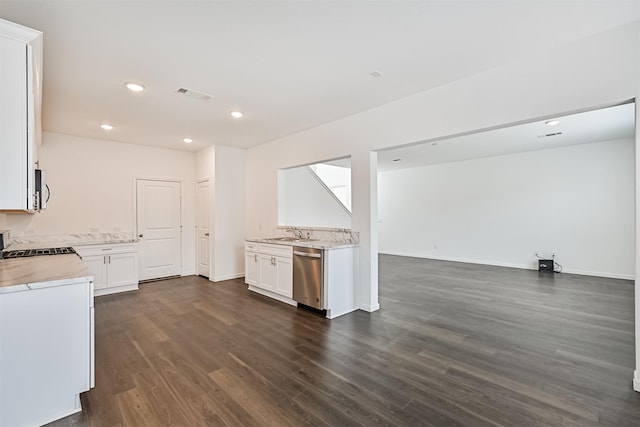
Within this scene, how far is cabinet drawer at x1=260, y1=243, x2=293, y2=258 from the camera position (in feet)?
14.1

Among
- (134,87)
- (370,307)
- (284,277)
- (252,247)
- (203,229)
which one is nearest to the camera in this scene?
(134,87)

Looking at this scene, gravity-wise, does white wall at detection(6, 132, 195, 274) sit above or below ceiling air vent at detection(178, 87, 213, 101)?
below

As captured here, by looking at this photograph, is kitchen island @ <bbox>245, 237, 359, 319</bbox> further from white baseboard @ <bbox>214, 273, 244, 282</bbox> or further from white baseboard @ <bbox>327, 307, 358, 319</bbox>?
white baseboard @ <bbox>214, 273, 244, 282</bbox>

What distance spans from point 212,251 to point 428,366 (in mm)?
4558

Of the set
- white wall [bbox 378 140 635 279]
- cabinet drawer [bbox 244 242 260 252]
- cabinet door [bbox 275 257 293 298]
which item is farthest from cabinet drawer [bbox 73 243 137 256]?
white wall [bbox 378 140 635 279]

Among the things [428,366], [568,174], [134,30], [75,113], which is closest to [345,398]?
[428,366]

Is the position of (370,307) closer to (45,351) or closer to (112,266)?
(45,351)

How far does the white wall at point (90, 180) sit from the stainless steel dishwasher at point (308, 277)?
3.70m

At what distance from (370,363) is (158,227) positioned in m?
5.20

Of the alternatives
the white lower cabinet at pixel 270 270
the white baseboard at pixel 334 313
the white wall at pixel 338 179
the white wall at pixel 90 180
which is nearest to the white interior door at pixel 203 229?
the white wall at pixel 90 180

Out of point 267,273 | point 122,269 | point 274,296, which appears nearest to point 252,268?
point 267,273

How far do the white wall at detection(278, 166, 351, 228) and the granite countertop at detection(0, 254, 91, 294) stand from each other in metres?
3.33

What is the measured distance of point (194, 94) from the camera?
11.1 ft

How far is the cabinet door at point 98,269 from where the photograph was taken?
15.6 feet
